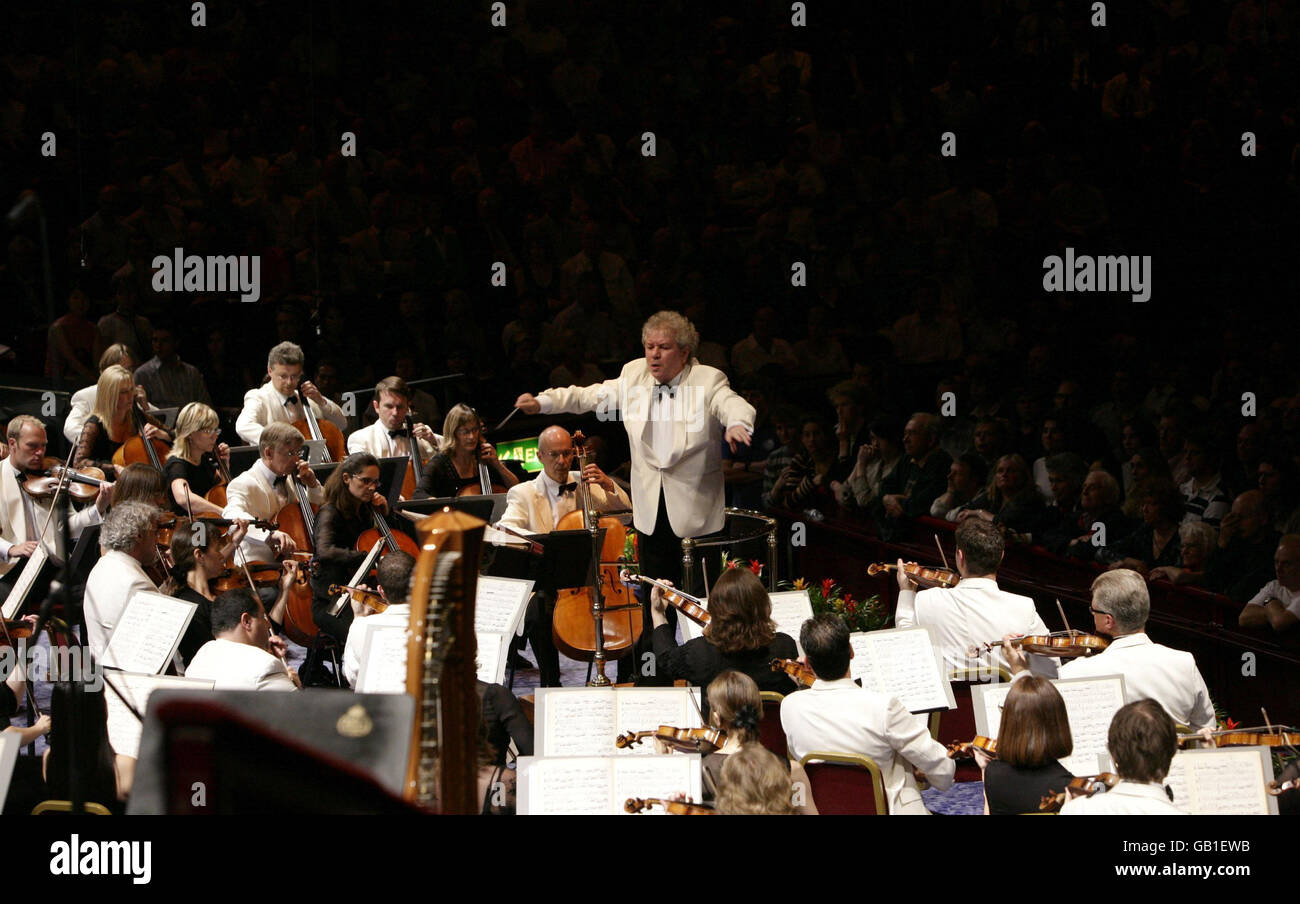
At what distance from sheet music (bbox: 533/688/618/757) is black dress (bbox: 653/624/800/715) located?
591 millimetres

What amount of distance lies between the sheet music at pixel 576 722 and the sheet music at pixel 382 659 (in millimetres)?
457

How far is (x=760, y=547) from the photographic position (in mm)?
6523

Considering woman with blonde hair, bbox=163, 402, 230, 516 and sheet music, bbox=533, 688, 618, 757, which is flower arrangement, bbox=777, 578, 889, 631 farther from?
woman with blonde hair, bbox=163, 402, 230, 516

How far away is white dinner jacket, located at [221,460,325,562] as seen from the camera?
620cm

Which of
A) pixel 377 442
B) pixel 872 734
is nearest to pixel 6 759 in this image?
pixel 872 734

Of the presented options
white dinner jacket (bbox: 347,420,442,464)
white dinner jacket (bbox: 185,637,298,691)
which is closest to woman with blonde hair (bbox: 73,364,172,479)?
white dinner jacket (bbox: 347,420,442,464)

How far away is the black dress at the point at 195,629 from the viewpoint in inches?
190

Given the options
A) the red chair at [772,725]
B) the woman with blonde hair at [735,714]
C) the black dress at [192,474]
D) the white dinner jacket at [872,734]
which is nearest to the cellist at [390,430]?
the black dress at [192,474]

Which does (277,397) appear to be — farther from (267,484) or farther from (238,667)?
(238,667)

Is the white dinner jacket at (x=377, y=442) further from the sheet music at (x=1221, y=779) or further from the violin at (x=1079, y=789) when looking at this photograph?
the sheet music at (x=1221, y=779)

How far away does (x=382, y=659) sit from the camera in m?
4.14
